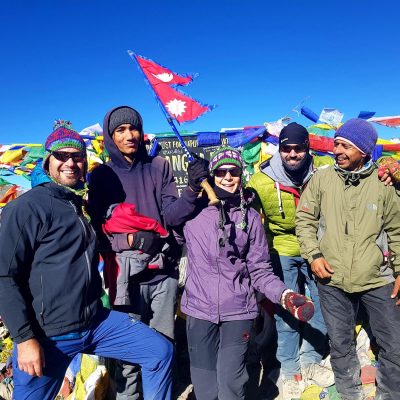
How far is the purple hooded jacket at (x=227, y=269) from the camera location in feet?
9.39

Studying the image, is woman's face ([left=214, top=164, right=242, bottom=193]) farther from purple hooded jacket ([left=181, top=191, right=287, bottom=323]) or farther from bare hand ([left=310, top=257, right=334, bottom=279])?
bare hand ([left=310, top=257, right=334, bottom=279])

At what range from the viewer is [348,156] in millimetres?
3059

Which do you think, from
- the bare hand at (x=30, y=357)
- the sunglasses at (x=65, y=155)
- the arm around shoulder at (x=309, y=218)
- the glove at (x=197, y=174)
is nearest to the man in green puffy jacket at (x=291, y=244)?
the arm around shoulder at (x=309, y=218)

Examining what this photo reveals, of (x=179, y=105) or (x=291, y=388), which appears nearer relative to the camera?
(x=179, y=105)

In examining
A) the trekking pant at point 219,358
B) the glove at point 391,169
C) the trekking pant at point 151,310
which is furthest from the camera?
the trekking pant at point 151,310

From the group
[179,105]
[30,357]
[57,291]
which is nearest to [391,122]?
[179,105]

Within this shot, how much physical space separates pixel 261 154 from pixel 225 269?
8.65 ft

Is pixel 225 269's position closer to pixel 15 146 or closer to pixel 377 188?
pixel 377 188

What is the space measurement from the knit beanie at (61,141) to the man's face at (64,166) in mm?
29

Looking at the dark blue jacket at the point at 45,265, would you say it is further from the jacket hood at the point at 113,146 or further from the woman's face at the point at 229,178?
the woman's face at the point at 229,178

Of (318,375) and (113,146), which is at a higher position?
(113,146)

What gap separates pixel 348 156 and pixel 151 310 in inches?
92.3

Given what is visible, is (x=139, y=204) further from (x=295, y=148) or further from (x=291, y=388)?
(x=291, y=388)

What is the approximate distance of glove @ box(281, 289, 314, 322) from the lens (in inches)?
99.7
